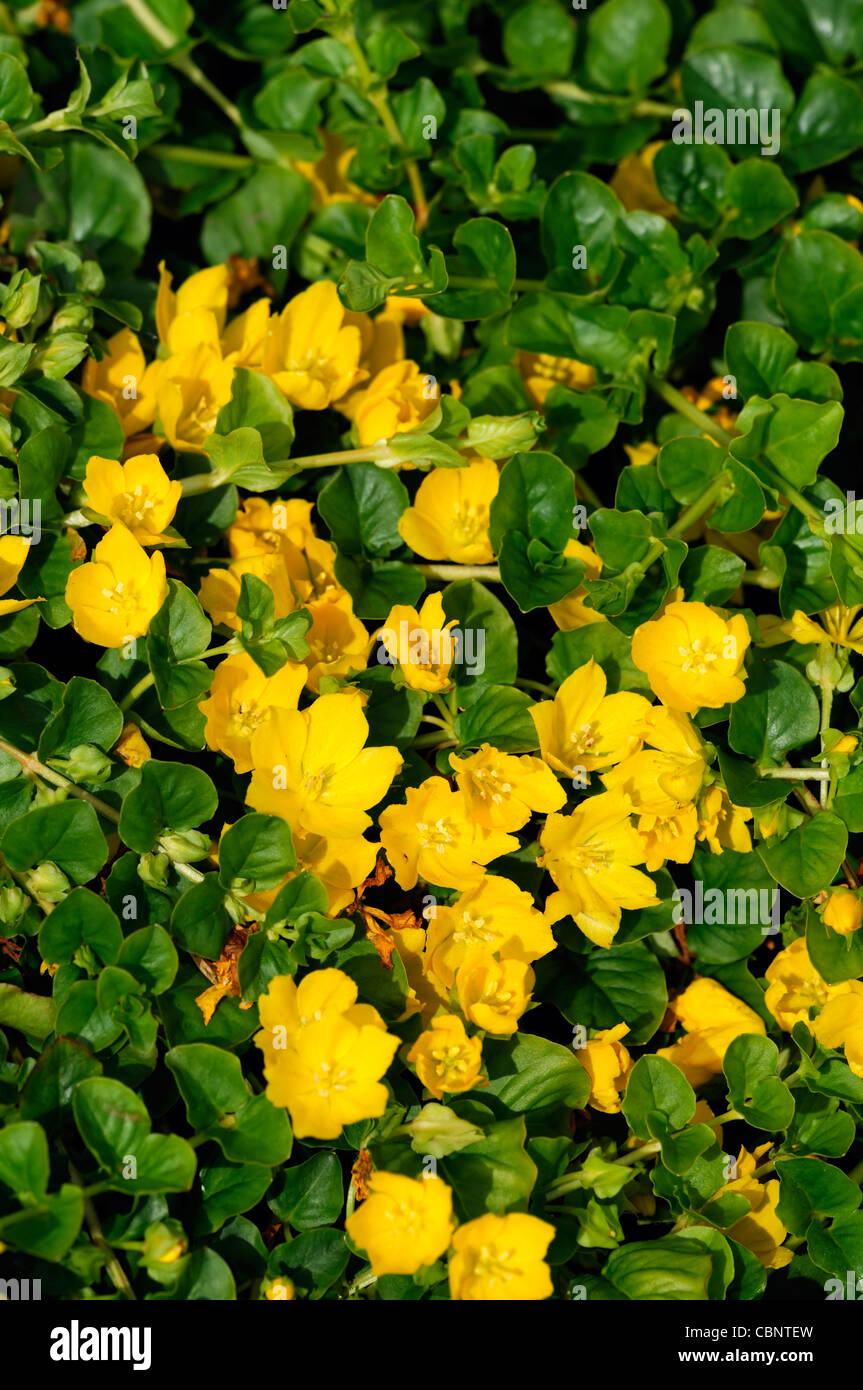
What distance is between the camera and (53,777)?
1731mm

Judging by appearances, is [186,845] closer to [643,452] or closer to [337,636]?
[337,636]

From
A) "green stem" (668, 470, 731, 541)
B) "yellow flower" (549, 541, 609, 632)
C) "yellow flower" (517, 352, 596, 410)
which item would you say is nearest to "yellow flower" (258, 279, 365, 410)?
"yellow flower" (517, 352, 596, 410)

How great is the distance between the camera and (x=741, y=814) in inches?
75.8

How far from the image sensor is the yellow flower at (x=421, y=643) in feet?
5.86

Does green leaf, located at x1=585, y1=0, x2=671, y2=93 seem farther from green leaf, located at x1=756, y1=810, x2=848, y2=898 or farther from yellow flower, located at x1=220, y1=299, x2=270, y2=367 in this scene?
green leaf, located at x1=756, y1=810, x2=848, y2=898

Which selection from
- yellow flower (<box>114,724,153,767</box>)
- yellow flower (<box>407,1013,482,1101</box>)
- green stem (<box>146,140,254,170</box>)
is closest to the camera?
yellow flower (<box>407,1013,482,1101</box>)

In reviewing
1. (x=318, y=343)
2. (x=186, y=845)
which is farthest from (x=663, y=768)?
(x=318, y=343)

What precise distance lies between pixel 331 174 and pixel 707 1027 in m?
1.77

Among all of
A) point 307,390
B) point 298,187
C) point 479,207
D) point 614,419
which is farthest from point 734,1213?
point 298,187

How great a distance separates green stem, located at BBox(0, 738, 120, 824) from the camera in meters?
1.73

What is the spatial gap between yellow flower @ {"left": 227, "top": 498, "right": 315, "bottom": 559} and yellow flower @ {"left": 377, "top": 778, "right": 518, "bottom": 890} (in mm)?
488

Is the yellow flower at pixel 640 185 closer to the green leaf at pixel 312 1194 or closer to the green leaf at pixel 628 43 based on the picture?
the green leaf at pixel 628 43

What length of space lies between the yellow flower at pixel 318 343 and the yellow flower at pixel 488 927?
888 mm

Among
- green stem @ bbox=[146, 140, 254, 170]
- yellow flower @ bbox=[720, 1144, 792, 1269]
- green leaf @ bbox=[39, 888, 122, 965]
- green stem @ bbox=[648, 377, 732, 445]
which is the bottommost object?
yellow flower @ bbox=[720, 1144, 792, 1269]
